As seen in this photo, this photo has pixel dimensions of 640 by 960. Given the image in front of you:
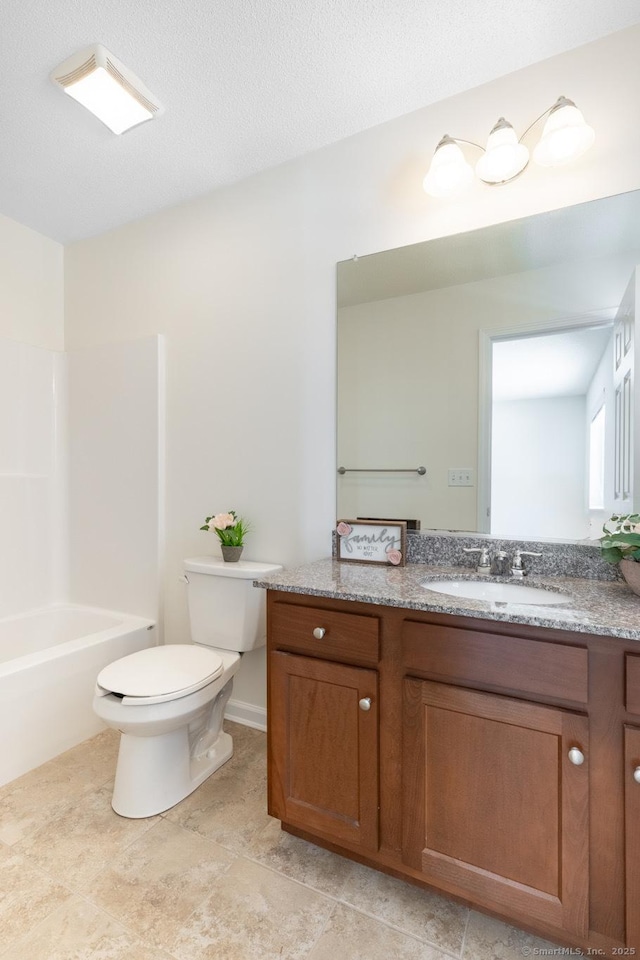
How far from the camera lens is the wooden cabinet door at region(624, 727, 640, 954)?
966 millimetres

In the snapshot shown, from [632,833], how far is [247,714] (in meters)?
1.58

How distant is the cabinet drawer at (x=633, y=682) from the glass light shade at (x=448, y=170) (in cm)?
153

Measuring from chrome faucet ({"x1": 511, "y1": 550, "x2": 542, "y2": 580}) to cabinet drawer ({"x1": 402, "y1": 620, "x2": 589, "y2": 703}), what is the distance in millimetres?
460

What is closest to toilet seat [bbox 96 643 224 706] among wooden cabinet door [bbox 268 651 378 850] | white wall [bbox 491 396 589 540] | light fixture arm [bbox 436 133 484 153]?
wooden cabinet door [bbox 268 651 378 850]

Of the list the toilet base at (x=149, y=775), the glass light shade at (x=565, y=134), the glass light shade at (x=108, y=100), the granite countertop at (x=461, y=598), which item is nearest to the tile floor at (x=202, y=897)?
the toilet base at (x=149, y=775)

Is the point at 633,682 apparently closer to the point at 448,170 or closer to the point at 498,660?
the point at 498,660

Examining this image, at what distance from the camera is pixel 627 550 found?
4.25 feet

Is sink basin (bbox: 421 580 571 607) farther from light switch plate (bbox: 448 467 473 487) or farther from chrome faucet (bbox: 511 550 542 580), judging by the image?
light switch plate (bbox: 448 467 473 487)

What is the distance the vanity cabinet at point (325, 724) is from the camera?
1.26 meters

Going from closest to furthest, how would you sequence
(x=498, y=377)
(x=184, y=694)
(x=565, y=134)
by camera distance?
(x=565, y=134) → (x=184, y=694) → (x=498, y=377)

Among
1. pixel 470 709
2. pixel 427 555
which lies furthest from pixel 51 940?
pixel 427 555

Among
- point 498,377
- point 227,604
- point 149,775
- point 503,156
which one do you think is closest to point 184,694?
point 149,775

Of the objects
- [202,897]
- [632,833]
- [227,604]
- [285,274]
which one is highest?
[285,274]

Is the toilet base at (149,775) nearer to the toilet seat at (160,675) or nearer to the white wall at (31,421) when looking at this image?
the toilet seat at (160,675)
